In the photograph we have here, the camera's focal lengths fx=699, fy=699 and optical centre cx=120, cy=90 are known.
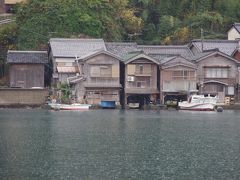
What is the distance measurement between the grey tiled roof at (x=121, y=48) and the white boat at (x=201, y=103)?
767 cm

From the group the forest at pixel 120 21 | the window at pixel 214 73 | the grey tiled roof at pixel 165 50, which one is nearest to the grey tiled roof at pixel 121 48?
the grey tiled roof at pixel 165 50

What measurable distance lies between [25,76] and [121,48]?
9.22 m

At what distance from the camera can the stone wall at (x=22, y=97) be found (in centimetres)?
5909

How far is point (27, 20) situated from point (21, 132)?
31.1 meters

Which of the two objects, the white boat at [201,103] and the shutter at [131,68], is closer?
the white boat at [201,103]

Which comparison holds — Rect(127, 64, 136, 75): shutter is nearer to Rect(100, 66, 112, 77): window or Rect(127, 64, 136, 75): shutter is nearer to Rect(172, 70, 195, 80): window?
Rect(100, 66, 112, 77): window

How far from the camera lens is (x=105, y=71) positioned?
6084 centimetres

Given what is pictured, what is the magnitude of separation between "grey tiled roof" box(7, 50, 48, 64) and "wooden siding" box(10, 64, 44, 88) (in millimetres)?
535

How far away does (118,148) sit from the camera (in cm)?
3000

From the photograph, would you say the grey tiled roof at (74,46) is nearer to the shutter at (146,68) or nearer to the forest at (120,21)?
the forest at (120,21)

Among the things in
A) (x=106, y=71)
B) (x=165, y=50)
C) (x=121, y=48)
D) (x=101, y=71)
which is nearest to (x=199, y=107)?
(x=165, y=50)

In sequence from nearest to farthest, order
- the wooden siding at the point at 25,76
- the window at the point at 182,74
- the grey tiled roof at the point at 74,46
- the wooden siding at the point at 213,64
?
the wooden siding at the point at 25,76
the window at the point at 182,74
the grey tiled roof at the point at 74,46
the wooden siding at the point at 213,64

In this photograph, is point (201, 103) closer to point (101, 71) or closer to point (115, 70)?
point (115, 70)

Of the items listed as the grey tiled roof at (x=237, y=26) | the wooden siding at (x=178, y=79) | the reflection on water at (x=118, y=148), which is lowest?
the reflection on water at (x=118, y=148)
